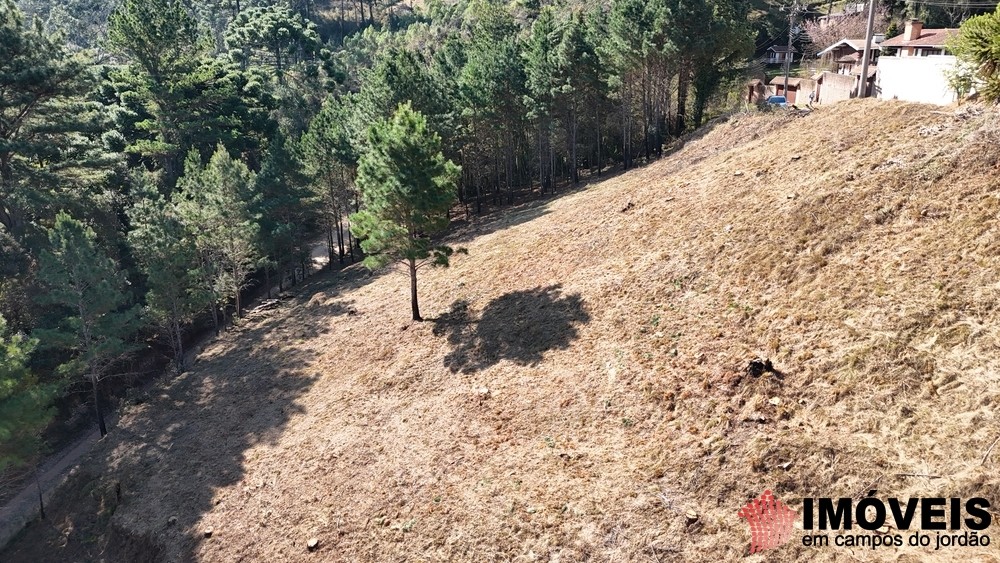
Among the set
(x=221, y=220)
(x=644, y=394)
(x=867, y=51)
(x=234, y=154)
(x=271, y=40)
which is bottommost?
(x=644, y=394)

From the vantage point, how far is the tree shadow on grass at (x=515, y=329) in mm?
18094

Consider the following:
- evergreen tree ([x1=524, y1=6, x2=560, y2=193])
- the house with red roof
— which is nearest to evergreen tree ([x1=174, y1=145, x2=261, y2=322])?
evergreen tree ([x1=524, y1=6, x2=560, y2=193])

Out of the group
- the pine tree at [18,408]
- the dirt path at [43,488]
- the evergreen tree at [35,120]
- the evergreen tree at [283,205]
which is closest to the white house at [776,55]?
the evergreen tree at [283,205]

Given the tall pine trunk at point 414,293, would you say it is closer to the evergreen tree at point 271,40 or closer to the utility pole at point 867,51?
the utility pole at point 867,51

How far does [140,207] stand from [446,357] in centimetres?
2229

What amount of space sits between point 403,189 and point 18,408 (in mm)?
16354

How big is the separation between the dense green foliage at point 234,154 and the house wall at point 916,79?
14.0 m

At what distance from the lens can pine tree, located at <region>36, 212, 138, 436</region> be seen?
76.8 ft

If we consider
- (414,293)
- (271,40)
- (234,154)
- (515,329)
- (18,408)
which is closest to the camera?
(18,408)

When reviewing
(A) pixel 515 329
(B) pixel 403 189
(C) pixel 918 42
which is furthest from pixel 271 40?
(C) pixel 918 42

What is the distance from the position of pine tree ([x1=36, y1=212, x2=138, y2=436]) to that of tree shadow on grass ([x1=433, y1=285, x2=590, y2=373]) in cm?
1629

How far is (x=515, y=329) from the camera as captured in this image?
1972 centimetres

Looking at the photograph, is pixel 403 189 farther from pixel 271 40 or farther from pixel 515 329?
pixel 271 40

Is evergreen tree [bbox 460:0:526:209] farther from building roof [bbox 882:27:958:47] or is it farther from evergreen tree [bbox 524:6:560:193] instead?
building roof [bbox 882:27:958:47]
